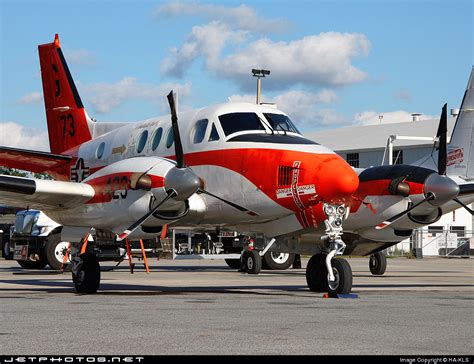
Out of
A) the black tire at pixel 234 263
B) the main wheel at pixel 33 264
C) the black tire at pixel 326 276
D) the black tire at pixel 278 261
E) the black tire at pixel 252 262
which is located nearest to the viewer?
the black tire at pixel 326 276

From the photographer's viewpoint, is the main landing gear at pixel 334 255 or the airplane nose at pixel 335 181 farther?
the main landing gear at pixel 334 255

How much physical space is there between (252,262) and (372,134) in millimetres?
57940

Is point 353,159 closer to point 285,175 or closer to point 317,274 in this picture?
point 317,274

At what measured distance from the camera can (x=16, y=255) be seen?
30.2m

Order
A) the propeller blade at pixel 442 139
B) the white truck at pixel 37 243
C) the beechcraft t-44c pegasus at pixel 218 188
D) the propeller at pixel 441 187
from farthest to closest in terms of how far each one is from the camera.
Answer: the white truck at pixel 37 243 < the propeller blade at pixel 442 139 < the propeller at pixel 441 187 < the beechcraft t-44c pegasus at pixel 218 188

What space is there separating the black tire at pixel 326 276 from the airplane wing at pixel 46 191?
15.8 feet

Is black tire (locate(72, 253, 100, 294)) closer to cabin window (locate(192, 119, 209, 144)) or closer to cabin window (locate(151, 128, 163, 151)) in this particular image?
cabin window (locate(151, 128, 163, 151))

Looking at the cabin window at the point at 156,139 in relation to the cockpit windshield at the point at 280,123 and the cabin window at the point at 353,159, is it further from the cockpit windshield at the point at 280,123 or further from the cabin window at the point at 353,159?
the cabin window at the point at 353,159

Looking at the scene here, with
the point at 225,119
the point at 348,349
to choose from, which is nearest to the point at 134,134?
the point at 225,119

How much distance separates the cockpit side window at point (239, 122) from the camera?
16.8 metres

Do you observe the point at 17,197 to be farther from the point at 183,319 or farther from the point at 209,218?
the point at 183,319

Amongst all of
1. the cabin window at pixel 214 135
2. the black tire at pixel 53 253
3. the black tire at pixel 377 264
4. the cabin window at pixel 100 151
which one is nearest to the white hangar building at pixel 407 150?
the black tire at pixel 377 264

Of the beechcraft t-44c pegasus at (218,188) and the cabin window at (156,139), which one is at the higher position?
the cabin window at (156,139)

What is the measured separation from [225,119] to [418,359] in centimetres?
1013
